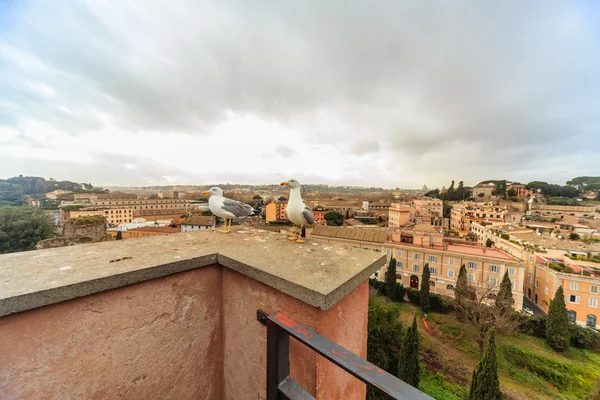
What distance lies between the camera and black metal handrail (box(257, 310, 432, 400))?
0.66 m

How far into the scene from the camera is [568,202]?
151 ft

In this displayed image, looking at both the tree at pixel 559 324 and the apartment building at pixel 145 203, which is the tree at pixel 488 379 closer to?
the tree at pixel 559 324

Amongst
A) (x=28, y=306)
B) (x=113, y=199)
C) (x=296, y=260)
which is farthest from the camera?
(x=113, y=199)

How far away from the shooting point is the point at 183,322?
1.52 meters

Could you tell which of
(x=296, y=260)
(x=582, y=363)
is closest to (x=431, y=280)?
(x=582, y=363)

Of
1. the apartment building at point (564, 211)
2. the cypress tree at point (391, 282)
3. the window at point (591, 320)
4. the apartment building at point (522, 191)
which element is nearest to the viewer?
the window at point (591, 320)

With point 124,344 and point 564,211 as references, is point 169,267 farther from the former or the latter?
point 564,211

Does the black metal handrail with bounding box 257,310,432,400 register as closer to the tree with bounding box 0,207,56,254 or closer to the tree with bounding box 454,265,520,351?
the tree with bounding box 454,265,520,351

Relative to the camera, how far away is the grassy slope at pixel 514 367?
34.4 feet

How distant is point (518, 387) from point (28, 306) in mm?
17255

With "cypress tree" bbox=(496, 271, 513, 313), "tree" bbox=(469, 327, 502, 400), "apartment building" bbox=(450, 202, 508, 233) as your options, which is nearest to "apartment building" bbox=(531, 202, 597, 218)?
"apartment building" bbox=(450, 202, 508, 233)

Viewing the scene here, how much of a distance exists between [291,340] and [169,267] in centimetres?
87

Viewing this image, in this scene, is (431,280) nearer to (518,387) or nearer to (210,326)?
(518,387)

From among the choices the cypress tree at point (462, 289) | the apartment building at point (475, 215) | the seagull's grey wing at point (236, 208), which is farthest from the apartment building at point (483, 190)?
the seagull's grey wing at point (236, 208)
